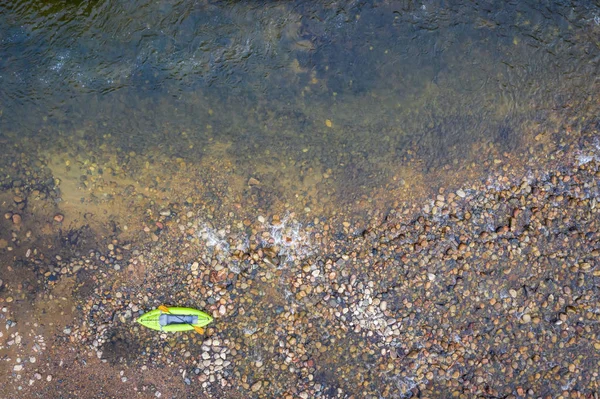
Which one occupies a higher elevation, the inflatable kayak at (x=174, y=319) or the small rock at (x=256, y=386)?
the inflatable kayak at (x=174, y=319)

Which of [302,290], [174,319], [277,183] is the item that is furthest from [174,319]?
[277,183]

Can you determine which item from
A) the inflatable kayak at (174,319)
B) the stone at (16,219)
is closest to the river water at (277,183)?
the stone at (16,219)

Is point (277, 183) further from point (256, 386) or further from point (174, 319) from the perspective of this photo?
point (256, 386)

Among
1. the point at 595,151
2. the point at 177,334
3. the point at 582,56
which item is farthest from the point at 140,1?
the point at 595,151

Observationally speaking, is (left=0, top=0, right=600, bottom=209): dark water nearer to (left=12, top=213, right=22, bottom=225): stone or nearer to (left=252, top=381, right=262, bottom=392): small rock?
(left=12, top=213, right=22, bottom=225): stone

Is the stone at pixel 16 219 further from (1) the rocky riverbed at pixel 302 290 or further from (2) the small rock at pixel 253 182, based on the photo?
(2) the small rock at pixel 253 182

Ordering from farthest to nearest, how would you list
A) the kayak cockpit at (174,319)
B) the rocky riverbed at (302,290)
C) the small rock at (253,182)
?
the small rock at (253,182) < the rocky riverbed at (302,290) < the kayak cockpit at (174,319)
